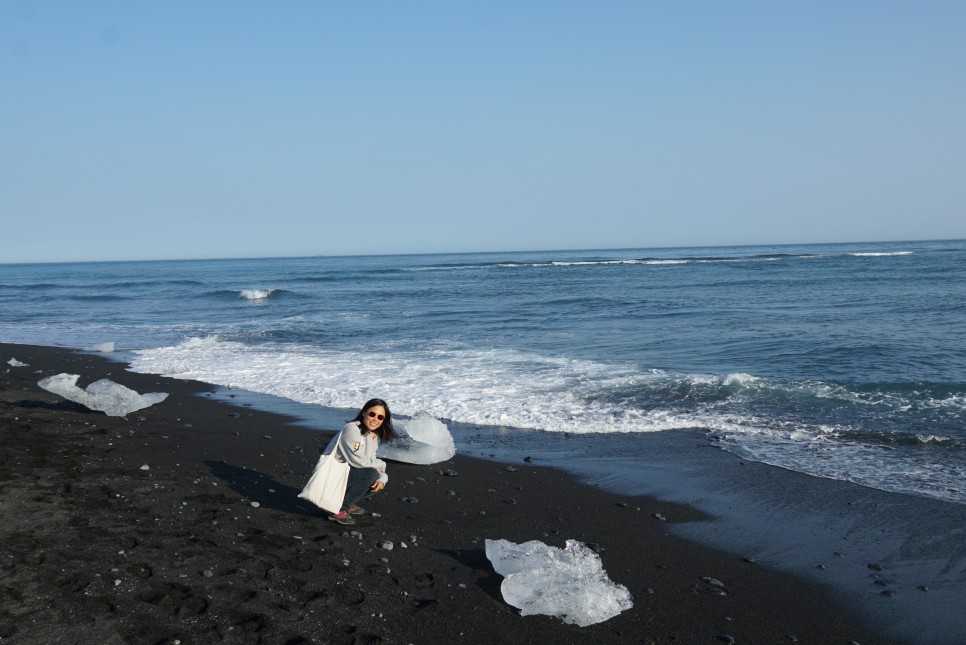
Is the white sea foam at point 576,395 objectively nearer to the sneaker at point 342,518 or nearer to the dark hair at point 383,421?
the dark hair at point 383,421

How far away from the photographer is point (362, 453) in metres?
6.11

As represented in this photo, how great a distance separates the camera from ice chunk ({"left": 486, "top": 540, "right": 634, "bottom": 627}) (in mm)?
4418

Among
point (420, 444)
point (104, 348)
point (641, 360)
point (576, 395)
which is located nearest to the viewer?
point (420, 444)

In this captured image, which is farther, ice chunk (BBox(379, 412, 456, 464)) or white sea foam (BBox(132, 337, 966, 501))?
white sea foam (BBox(132, 337, 966, 501))

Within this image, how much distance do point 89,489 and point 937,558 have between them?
697cm

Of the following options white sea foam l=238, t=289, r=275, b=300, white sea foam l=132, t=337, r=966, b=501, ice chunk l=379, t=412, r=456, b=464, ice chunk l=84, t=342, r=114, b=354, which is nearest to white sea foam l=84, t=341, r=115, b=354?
ice chunk l=84, t=342, r=114, b=354

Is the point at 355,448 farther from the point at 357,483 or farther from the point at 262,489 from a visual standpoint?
the point at 262,489

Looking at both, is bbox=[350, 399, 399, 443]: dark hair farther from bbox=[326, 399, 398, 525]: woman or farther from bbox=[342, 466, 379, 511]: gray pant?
bbox=[342, 466, 379, 511]: gray pant

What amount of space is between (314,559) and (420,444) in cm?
280

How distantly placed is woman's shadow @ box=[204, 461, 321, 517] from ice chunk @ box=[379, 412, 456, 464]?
132 cm

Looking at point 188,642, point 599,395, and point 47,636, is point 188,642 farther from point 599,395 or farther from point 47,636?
point 599,395

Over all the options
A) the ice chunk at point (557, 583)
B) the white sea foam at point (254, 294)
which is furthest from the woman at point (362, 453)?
the white sea foam at point (254, 294)

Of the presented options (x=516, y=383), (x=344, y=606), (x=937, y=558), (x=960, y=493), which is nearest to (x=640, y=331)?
(x=516, y=383)

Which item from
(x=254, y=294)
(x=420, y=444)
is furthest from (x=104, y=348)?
(x=254, y=294)
